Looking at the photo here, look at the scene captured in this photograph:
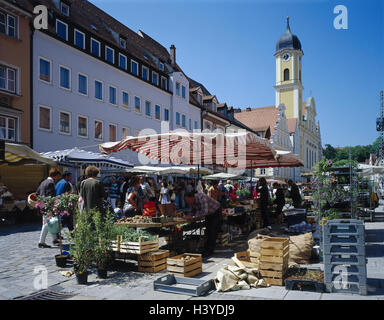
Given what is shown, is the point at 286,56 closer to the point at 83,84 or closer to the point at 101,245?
the point at 83,84

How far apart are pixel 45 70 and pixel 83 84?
10.8 feet

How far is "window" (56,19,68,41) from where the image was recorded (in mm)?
21766

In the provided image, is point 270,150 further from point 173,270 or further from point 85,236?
point 85,236

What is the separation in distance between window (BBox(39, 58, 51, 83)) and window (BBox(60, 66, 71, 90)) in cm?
103

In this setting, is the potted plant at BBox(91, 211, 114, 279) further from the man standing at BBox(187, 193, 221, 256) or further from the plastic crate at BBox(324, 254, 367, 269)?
Result: the plastic crate at BBox(324, 254, 367, 269)

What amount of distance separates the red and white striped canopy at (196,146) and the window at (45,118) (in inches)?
430

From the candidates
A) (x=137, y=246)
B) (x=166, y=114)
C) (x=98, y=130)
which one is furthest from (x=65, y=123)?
(x=137, y=246)

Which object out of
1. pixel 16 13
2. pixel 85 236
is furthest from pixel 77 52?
pixel 85 236

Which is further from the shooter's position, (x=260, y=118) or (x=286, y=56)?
(x=286, y=56)

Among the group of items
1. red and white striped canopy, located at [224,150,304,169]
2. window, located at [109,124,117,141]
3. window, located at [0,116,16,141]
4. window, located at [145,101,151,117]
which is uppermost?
window, located at [145,101,151,117]

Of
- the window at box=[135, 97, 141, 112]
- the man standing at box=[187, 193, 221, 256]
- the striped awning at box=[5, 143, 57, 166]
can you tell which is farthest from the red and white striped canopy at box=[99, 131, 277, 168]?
the window at box=[135, 97, 141, 112]

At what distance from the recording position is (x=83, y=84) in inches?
938
